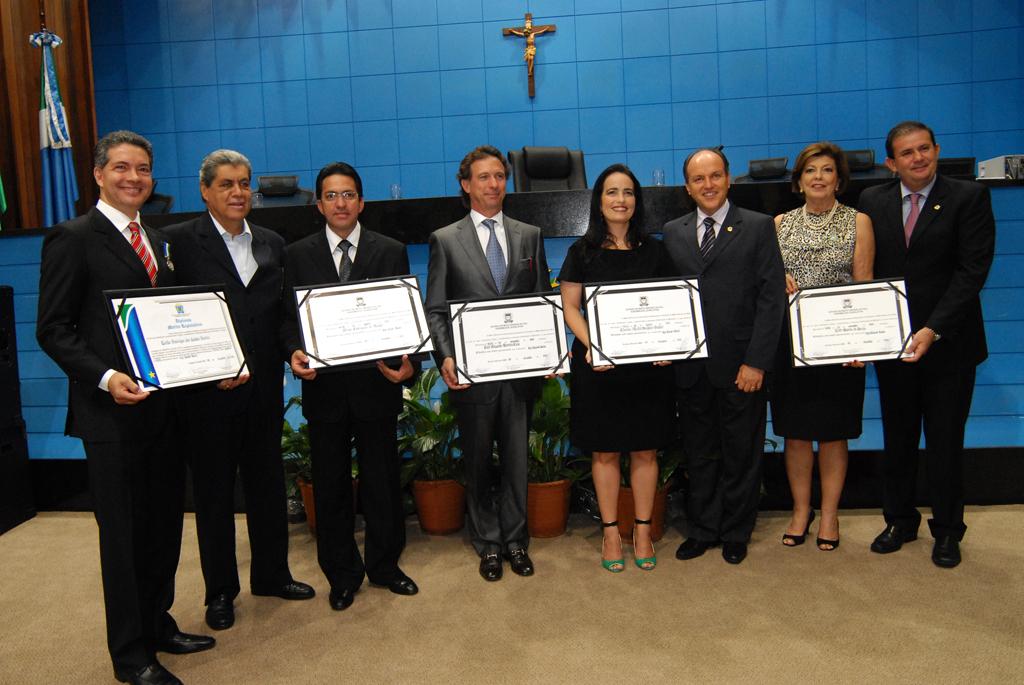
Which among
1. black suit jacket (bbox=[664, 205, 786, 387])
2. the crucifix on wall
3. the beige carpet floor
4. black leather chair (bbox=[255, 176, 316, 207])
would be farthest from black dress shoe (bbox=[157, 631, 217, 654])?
the crucifix on wall

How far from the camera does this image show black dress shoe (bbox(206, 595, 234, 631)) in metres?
2.61

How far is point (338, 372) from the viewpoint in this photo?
2.69m

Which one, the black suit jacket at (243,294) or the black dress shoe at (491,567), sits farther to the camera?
the black dress shoe at (491,567)

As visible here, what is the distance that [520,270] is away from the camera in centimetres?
293

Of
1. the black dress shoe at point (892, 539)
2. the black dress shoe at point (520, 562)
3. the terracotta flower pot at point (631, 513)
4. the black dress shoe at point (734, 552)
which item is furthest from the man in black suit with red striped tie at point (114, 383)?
the black dress shoe at point (892, 539)

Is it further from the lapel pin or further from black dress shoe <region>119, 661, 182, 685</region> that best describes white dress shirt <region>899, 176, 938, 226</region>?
black dress shoe <region>119, 661, 182, 685</region>

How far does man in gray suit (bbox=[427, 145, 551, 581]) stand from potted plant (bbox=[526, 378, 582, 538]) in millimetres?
309

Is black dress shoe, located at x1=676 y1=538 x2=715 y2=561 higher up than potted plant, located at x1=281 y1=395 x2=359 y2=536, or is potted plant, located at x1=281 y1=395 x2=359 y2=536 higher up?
potted plant, located at x1=281 y1=395 x2=359 y2=536

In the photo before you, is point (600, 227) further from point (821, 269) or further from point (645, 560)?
point (645, 560)

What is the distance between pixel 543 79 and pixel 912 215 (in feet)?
18.6

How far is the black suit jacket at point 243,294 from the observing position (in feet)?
8.25

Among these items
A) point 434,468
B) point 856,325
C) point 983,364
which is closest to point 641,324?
point 856,325

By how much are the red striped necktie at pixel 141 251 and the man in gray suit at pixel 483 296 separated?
93cm

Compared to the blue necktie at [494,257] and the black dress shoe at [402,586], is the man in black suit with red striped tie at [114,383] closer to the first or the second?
the black dress shoe at [402,586]
